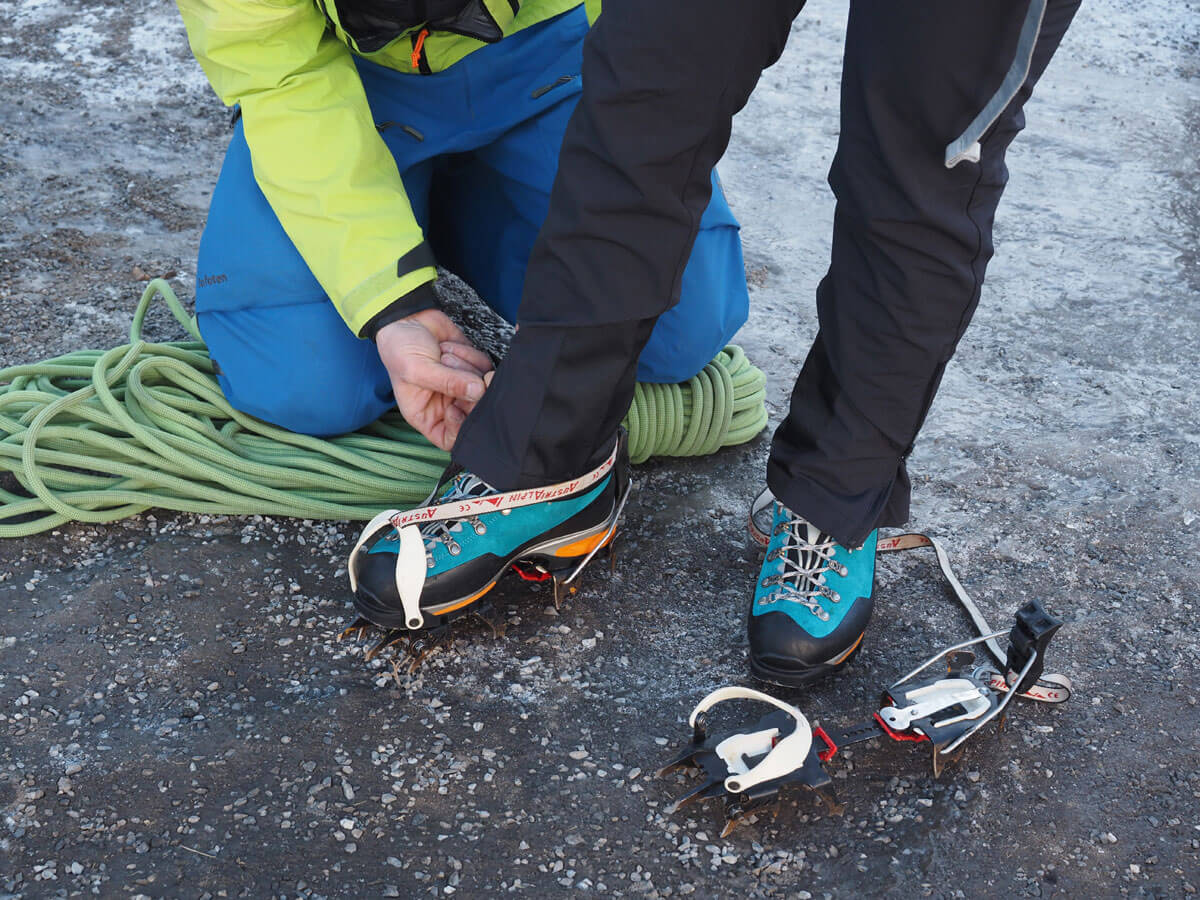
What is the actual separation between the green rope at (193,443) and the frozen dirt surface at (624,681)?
0.05 m

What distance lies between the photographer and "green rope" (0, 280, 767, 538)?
1.69m

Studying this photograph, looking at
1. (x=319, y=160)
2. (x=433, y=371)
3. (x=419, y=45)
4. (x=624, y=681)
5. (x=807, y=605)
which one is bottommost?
(x=624, y=681)

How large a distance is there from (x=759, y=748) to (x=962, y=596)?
500 mm

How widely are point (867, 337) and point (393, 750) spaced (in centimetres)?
79

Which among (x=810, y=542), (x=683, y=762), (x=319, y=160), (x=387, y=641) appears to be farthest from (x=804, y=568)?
(x=319, y=160)

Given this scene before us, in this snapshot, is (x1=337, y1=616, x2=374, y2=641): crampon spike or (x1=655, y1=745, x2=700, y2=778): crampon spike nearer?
(x1=655, y1=745, x2=700, y2=778): crampon spike

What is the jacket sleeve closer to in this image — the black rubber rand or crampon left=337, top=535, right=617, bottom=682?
crampon left=337, top=535, right=617, bottom=682

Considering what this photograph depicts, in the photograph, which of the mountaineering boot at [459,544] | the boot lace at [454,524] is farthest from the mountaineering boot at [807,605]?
the boot lace at [454,524]

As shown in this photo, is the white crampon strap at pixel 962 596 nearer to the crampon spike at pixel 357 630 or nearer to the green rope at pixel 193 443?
the green rope at pixel 193 443

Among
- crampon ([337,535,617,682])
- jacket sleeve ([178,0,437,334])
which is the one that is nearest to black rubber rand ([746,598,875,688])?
crampon ([337,535,617,682])

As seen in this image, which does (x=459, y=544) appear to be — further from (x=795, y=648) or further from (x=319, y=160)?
(x=319, y=160)

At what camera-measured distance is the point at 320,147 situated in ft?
5.30

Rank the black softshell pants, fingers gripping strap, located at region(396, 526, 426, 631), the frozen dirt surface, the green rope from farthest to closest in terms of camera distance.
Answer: the green rope, fingers gripping strap, located at region(396, 526, 426, 631), the frozen dirt surface, the black softshell pants

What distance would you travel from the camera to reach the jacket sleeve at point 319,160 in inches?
63.0
